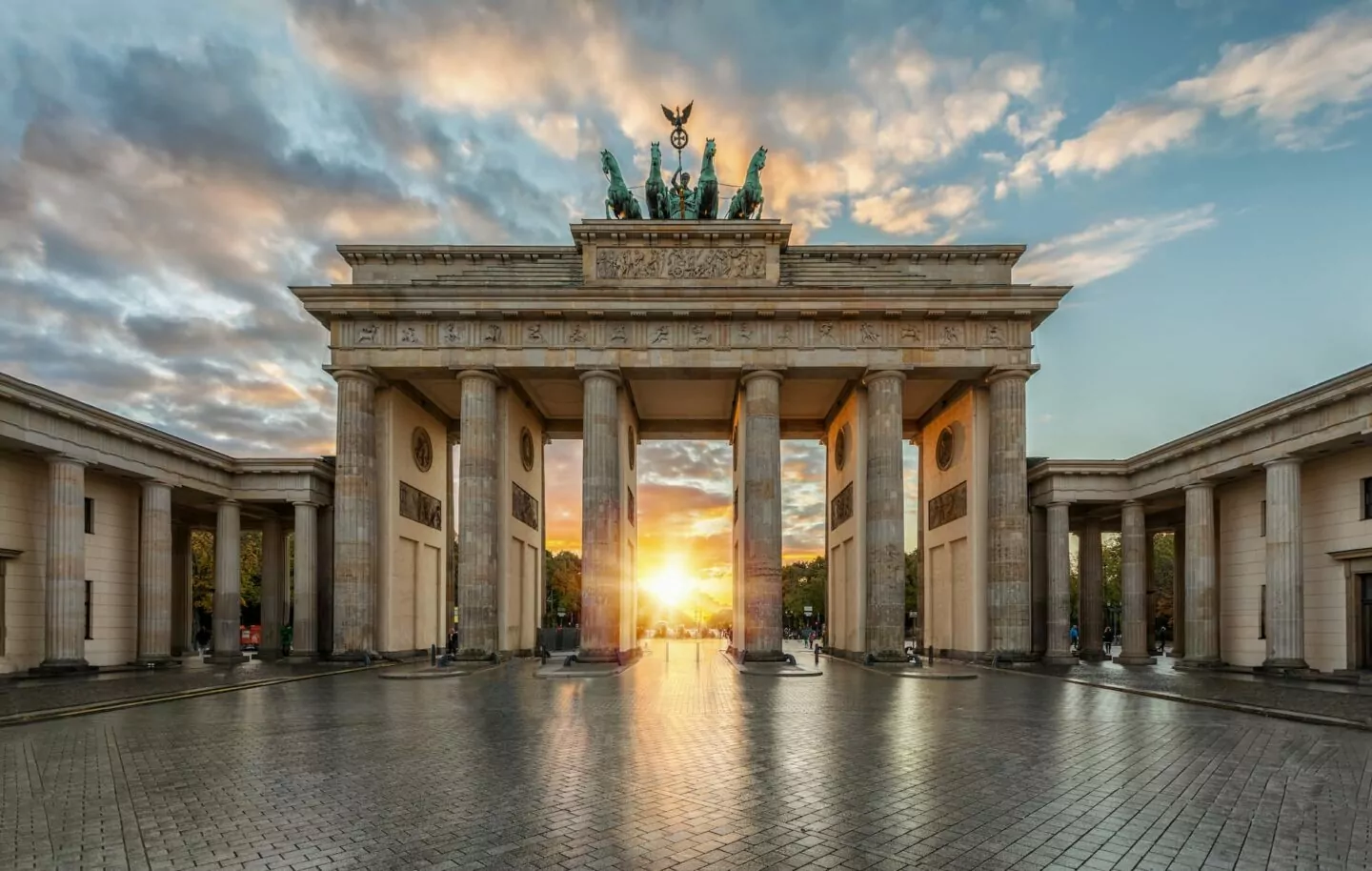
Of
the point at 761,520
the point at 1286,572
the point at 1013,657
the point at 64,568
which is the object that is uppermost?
the point at 761,520

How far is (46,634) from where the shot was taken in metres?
26.6

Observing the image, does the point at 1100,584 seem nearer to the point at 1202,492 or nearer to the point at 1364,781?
the point at 1202,492

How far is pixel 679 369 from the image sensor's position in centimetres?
3362

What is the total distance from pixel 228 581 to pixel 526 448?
1402 cm

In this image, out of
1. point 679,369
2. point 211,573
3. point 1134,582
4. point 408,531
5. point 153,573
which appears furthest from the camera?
point 211,573

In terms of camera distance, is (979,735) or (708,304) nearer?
(979,735)

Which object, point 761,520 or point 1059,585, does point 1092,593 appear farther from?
point 761,520

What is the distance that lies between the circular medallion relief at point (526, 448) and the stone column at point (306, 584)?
9.25m

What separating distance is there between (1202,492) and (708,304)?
19438mm

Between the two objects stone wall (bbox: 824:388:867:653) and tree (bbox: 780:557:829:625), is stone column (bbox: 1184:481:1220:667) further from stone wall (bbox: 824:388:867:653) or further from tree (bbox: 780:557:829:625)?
tree (bbox: 780:557:829:625)

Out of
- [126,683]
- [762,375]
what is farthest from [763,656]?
[126,683]

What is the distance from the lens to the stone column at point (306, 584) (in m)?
34.2

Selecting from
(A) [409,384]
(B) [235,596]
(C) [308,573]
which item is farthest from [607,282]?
(B) [235,596]

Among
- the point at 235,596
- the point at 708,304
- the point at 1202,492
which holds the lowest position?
the point at 235,596
